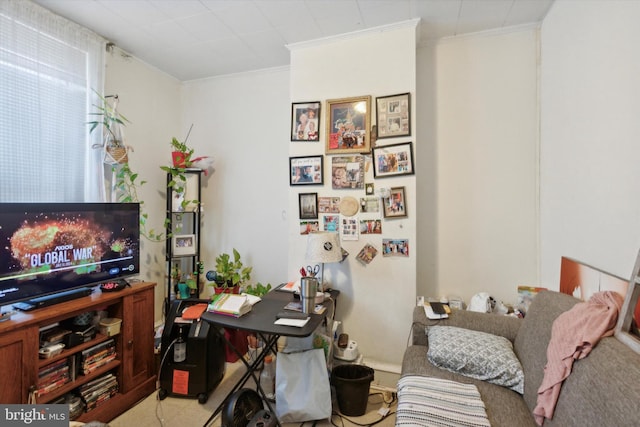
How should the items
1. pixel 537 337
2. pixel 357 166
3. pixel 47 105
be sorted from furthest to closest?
pixel 357 166 → pixel 47 105 → pixel 537 337

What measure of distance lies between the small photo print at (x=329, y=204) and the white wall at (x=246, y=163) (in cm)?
60

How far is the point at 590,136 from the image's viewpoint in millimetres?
1504

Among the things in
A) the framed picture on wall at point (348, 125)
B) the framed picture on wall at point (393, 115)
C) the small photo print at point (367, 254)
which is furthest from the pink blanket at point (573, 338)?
the framed picture on wall at point (348, 125)

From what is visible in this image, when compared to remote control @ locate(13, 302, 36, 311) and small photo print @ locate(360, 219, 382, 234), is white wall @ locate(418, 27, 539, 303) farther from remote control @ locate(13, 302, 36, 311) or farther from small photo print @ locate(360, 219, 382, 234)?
remote control @ locate(13, 302, 36, 311)

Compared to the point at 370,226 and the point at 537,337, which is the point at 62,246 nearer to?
the point at 370,226

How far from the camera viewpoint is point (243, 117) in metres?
3.05

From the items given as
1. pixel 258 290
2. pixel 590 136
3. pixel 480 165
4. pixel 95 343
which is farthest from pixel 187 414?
pixel 590 136

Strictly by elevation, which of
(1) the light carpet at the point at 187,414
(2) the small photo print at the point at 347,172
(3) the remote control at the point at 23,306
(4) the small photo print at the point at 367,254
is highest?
(2) the small photo print at the point at 347,172

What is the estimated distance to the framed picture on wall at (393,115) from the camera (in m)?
2.16

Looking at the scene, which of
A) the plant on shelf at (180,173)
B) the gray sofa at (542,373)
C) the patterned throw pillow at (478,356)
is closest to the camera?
the gray sofa at (542,373)

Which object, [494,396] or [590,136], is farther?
[590,136]

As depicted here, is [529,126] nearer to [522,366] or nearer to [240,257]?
[522,366]

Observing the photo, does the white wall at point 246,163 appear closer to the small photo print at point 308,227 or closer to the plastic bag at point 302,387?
the small photo print at point 308,227

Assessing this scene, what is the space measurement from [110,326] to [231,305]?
877 millimetres
